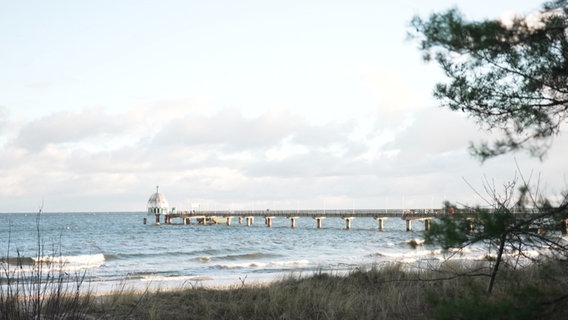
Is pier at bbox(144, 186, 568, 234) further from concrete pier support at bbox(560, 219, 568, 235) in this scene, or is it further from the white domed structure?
concrete pier support at bbox(560, 219, 568, 235)

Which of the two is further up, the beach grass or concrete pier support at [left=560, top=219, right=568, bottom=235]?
concrete pier support at [left=560, top=219, right=568, bottom=235]

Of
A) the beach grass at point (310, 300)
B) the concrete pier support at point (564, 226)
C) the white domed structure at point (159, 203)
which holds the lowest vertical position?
the beach grass at point (310, 300)

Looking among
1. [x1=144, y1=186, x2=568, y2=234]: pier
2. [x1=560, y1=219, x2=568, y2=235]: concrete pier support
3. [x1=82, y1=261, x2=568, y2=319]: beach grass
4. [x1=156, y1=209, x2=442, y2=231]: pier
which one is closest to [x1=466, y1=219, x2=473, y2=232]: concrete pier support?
[x1=82, y1=261, x2=568, y2=319]: beach grass

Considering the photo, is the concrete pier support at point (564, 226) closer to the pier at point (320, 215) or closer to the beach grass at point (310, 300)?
the beach grass at point (310, 300)

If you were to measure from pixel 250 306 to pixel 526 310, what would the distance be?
6732 millimetres

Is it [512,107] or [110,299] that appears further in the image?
[110,299]

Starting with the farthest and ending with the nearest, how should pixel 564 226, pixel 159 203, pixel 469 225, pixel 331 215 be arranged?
pixel 159 203
pixel 331 215
pixel 564 226
pixel 469 225

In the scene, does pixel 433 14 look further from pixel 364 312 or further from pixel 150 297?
pixel 150 297

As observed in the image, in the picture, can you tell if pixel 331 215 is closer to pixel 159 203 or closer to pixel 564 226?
pixel 159 203

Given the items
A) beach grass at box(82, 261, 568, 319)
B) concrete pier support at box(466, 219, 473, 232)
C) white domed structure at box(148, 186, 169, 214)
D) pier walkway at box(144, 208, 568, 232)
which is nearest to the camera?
concrete pier support at box(466, 219, 473, 232)

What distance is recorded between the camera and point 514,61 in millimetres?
6996

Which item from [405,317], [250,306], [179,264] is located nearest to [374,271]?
[250,306]

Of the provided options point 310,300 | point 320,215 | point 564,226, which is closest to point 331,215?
point 320,215

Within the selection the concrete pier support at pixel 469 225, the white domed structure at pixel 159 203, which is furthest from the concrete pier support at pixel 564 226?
the white domed structure at pixel 159 203
